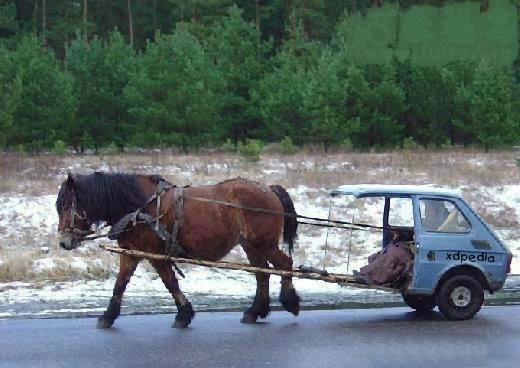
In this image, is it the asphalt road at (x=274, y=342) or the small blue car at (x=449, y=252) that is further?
the small blue car at (x=449, y=252)

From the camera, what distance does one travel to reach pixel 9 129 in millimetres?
26969

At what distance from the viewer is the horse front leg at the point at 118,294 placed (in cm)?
975

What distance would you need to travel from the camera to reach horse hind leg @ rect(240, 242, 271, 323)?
10.3 m

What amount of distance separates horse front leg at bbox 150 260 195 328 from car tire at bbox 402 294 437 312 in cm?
276

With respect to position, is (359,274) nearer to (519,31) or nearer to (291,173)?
(291,173)

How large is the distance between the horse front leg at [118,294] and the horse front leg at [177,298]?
319 mm

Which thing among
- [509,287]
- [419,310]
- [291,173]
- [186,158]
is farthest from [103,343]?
[186,158]

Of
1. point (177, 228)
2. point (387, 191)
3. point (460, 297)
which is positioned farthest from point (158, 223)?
point (460, 297)

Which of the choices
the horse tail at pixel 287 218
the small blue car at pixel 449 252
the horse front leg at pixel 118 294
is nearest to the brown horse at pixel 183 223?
the horse front leg at pixel 118 294

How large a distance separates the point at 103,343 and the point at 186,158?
18.1 metres

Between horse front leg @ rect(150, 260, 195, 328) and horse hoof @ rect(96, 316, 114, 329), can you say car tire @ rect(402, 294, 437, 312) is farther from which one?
horse hoof @ rect(96, 316, 114, 329)

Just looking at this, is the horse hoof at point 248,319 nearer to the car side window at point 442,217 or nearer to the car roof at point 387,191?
the car roof at point 387,191

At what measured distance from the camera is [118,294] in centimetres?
986

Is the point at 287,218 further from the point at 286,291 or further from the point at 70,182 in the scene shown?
the point at 70,182
